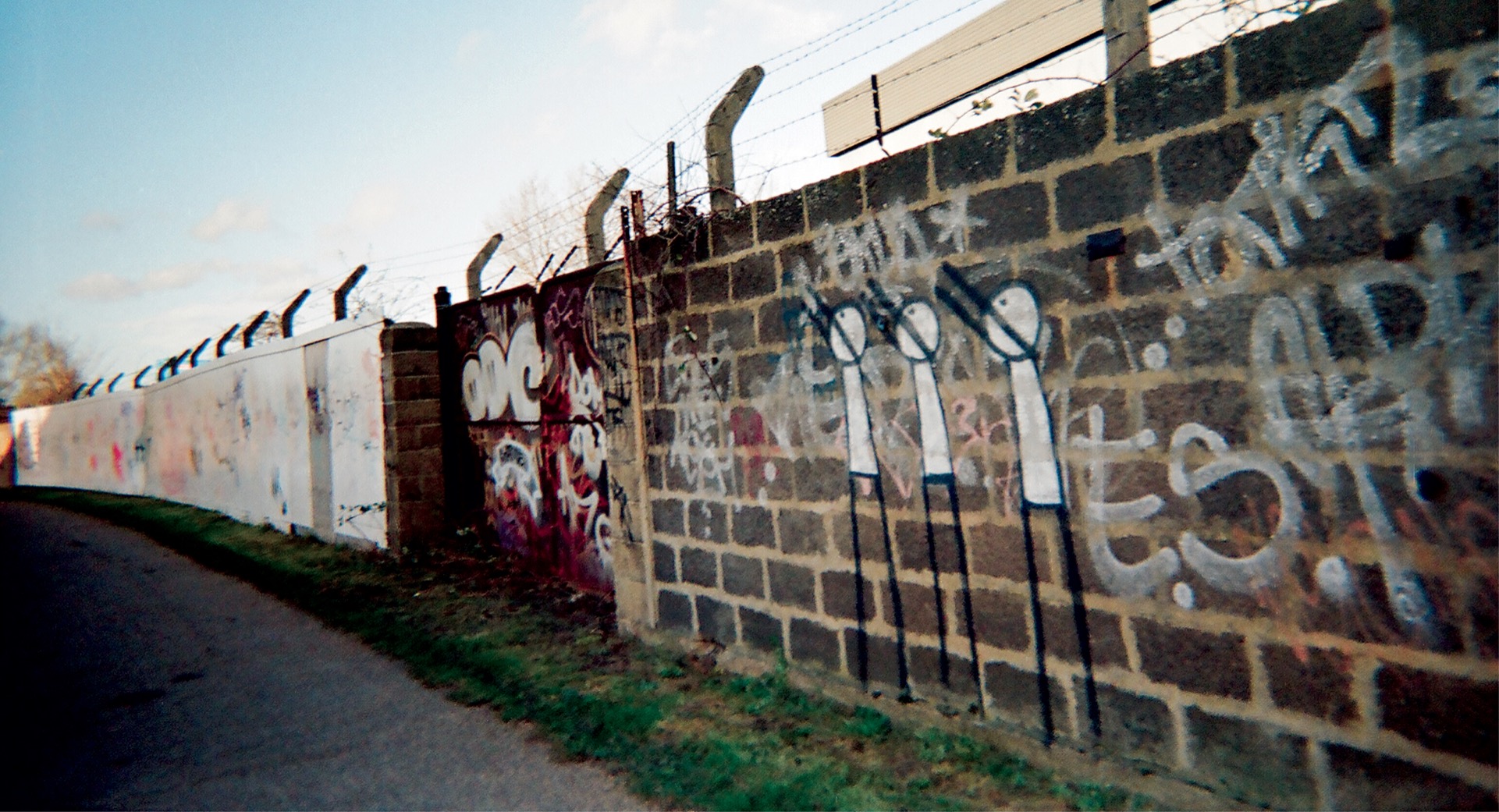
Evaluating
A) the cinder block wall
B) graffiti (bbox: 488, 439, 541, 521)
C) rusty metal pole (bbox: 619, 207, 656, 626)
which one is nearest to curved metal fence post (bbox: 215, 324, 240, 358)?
graffiti (bbox: 488, 439, 541, 521)

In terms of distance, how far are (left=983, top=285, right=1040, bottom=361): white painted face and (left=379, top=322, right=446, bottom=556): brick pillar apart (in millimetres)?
6146

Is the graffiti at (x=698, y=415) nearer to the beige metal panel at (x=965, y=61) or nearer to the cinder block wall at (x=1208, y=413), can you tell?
the cinder block wall at (x=1208, y=413)

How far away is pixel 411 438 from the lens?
735 cm

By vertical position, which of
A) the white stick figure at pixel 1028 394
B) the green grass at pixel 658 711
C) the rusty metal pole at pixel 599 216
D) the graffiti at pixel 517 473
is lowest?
the green grass at pixel 658 711

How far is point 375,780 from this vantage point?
120 inches

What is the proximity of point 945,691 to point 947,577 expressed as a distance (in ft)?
1.56

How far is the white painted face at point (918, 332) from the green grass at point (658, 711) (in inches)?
60.4

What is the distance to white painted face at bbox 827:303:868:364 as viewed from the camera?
3.28 meters

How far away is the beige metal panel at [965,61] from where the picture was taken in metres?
2.75

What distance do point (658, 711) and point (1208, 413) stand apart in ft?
8.61

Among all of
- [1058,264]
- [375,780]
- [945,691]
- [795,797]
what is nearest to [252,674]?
[375,780]

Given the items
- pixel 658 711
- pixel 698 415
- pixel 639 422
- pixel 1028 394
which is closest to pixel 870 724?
pixel 658 711

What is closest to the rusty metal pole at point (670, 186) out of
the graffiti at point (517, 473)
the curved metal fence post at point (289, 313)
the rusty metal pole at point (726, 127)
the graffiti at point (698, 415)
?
the rusty metal pole at point (726, 127)

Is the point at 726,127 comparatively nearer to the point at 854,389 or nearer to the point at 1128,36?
the point at 854,389
